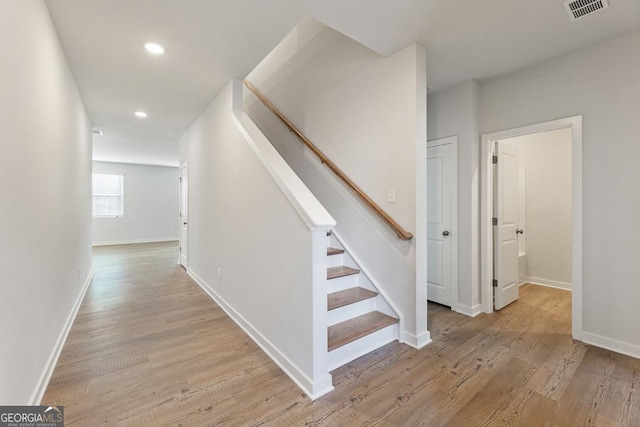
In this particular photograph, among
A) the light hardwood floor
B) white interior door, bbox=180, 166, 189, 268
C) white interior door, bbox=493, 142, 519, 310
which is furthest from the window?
A: white interior door, bbox=493, 142, 519, 310

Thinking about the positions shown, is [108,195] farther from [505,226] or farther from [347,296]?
[505,226]

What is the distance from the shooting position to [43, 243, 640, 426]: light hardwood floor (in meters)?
1.56

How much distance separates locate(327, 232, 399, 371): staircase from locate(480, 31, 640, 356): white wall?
1744 mm

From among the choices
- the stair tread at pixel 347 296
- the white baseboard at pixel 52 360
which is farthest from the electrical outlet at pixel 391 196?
the white baseboard at pixel 52 360

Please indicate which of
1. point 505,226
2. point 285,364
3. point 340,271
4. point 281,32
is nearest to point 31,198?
point 285,364

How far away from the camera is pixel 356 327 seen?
Result: 7.38 ft

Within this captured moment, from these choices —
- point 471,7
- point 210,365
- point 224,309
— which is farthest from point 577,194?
point 224,309

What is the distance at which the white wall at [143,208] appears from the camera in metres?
8.54

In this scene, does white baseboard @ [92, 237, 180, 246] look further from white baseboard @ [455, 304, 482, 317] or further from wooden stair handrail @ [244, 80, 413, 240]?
white baseboard @ [455, 304, 482, 317]

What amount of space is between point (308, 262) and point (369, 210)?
3.77 ft

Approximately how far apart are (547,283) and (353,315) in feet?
11.7

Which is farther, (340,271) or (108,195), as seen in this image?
(108,195)

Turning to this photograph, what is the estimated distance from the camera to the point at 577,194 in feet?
7.86
